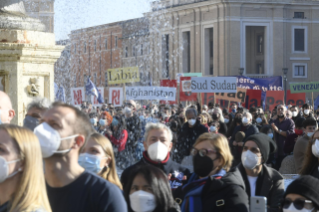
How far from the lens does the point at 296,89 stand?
27.0m

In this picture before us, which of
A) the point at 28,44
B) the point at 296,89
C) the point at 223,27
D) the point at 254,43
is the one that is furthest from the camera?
the point at 254,43

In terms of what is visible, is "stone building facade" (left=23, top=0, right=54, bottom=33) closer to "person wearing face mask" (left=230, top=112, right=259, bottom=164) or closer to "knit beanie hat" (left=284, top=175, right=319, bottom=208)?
"person wearing face mask" (left=230, top=112, right=259, bottom=164)

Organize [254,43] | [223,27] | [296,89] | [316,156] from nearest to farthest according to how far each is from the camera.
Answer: [316,156] < [296,89] < [223,27] < [254,43]

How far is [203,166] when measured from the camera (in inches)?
194

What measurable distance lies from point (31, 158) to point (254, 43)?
208 feet

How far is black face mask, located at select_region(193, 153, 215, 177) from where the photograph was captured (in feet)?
16.1

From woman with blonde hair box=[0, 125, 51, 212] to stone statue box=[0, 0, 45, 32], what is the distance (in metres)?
4.15

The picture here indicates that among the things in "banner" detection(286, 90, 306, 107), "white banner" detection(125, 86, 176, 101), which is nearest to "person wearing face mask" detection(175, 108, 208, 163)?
"white banner" detection(125, 86, 176, 101)

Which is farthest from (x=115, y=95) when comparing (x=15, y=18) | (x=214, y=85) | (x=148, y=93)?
(x=15, y=18)

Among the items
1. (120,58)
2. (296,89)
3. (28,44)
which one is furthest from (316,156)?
(120,58)

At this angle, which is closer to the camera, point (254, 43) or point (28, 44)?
point (28, 44)

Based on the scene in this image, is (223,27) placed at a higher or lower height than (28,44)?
higher

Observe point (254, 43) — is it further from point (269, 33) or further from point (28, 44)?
point (28, 44)

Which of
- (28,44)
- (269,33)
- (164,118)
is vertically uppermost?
(269,33)
